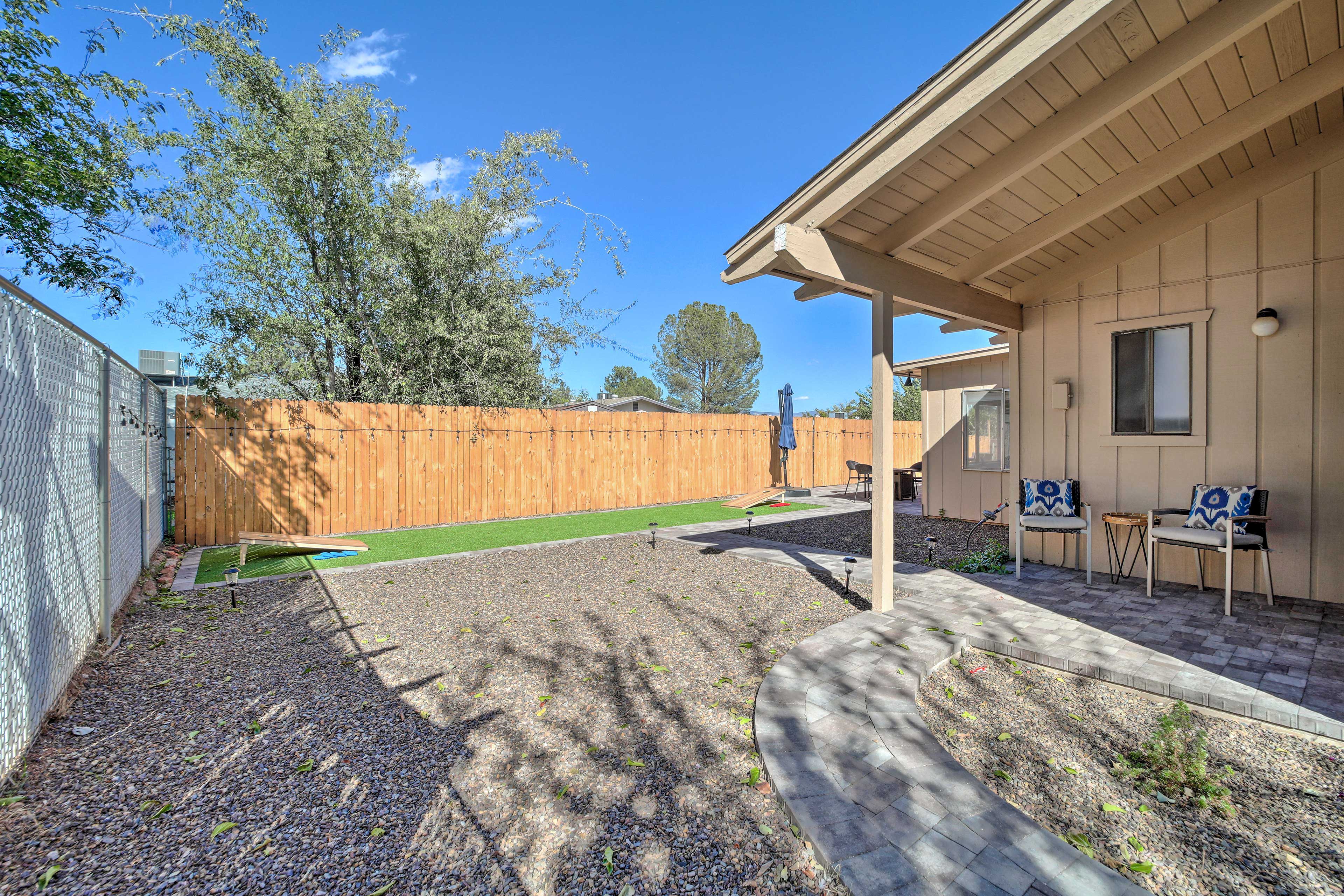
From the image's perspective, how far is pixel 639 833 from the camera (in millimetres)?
1888

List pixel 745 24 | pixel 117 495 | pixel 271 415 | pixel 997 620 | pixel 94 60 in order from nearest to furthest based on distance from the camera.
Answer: pixel 997 620
pixel 117 495
pixel 94 60
pixel 271 415
pixel 745 24

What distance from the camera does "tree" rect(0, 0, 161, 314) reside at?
573 cm

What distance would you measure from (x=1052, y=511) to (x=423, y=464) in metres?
8.71

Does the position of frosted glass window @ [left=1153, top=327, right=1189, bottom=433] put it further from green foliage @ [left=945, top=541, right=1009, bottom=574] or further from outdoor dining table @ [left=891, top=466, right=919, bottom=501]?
outdoor dining table @ [left=891, top=466, right=919, bottom=501]

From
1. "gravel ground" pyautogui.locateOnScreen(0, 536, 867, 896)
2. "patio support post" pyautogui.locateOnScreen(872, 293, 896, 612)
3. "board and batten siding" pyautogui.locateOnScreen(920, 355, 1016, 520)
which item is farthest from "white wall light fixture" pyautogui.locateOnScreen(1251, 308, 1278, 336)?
"board and batten siding" pyautogui.locateOnScreen(920, 355, 1016, 520)

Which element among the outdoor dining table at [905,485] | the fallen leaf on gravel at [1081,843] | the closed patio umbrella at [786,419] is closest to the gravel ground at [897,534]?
the outdoor dining table at [905,485]

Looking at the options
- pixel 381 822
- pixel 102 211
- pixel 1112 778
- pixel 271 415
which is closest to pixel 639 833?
pixel 381 822

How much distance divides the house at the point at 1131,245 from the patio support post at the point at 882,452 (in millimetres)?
20

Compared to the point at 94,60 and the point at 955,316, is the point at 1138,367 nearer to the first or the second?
the point at 955,316

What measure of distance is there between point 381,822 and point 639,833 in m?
0.93

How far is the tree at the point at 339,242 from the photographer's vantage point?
8703 mm

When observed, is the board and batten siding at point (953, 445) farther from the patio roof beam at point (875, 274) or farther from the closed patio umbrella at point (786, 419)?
the patio roof beam at point (875, 274)

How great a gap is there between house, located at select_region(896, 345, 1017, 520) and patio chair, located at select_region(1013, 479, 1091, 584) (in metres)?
3.32

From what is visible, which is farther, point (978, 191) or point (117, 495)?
point (117, 495)
